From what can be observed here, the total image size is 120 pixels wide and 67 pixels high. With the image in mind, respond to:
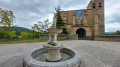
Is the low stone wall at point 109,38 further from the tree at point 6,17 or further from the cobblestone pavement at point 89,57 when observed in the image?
the tree at point 6,17

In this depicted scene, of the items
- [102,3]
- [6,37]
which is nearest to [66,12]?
[102,3]

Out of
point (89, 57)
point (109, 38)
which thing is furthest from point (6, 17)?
point (109, 38)

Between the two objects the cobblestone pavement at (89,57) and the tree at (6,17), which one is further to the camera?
the tree at (6,17)

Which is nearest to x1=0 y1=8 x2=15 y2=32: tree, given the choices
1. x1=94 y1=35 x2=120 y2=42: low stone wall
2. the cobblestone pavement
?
the cobblestone pavement

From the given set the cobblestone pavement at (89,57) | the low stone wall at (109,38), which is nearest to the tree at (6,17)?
the cobblestone pavement at (89,57)

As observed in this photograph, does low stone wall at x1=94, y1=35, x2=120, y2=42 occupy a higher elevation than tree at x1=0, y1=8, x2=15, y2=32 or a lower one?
lower

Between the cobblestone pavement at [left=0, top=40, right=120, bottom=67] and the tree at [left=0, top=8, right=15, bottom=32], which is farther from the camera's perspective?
the tree at [left=0, top=8, right=15, bottom=32]

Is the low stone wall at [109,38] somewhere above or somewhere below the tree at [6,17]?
below

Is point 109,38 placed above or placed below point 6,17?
below

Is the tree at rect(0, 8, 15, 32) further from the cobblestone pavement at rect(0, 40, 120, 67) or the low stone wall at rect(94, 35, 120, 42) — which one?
the low stone wall at rect(94, 35, 120, 42)

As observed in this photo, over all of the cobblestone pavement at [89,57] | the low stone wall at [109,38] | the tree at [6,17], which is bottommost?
the cobblestone pavement at [89,57]

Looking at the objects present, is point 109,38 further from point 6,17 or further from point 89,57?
point 6,17

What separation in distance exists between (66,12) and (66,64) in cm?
2366

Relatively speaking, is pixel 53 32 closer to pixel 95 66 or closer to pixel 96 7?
pixel 95 66
